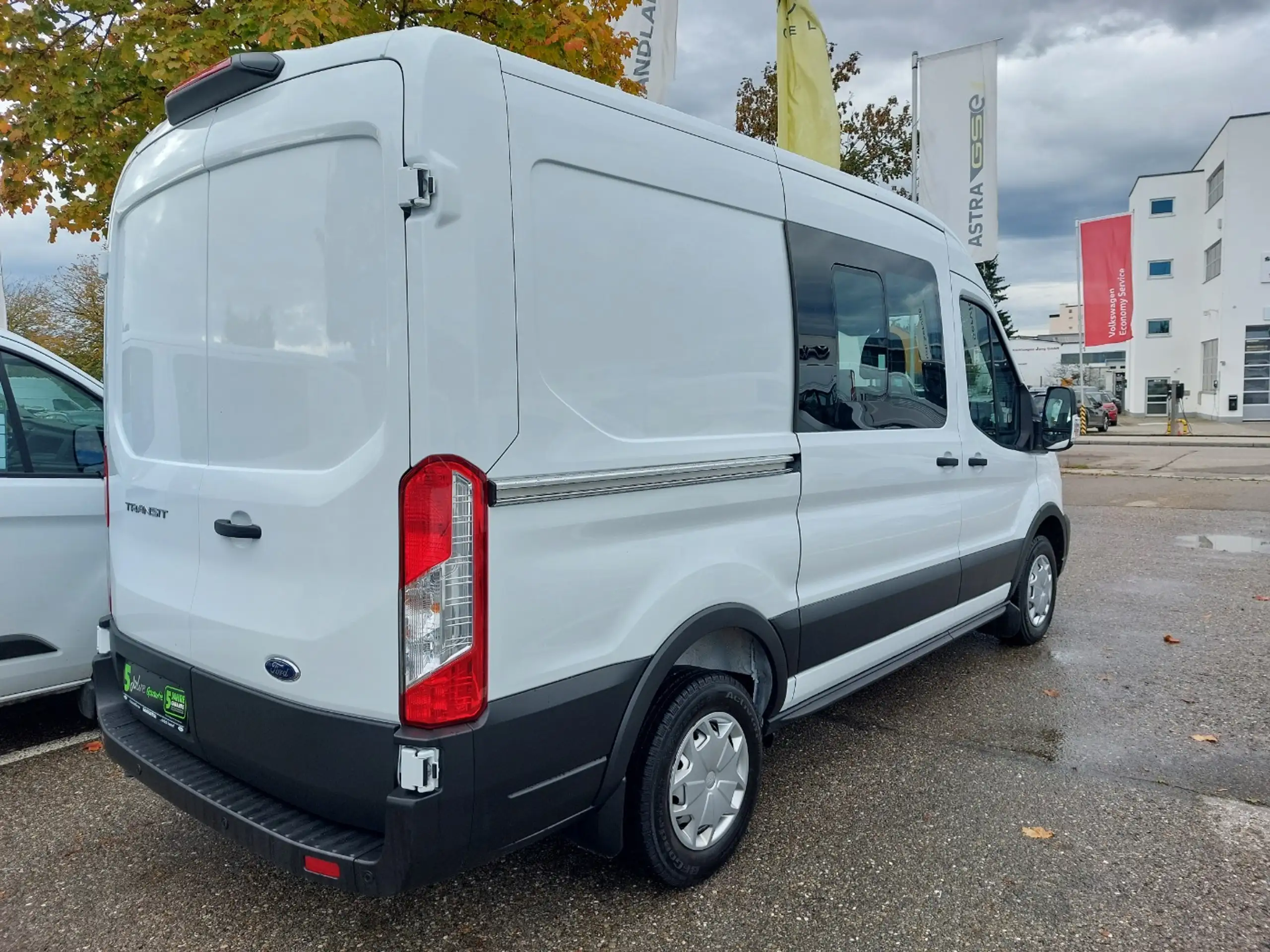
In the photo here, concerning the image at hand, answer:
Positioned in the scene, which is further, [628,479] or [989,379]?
[989,379]

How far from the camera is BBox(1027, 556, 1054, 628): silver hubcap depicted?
5469 mm

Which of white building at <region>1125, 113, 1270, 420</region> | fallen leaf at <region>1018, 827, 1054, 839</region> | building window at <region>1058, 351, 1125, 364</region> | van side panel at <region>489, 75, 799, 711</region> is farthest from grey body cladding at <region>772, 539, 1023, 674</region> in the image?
building window at <region>1058, 351, 1125, 364</region>

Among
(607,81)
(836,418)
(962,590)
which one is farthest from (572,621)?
(607,81)

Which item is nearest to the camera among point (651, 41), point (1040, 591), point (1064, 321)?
point (1040, 591)

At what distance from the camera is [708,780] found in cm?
284

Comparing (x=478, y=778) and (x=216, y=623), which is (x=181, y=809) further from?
(x=478, y=778)

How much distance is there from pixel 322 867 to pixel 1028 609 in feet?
14.9

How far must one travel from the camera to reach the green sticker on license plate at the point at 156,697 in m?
2.63

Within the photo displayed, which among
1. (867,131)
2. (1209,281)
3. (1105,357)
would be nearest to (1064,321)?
(1105,357)

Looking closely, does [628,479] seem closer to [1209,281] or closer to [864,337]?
[864,337]

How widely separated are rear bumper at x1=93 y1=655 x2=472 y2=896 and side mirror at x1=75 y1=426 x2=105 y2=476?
169 centimetres

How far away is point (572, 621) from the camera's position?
7.68 feet

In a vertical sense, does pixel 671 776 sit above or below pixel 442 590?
below

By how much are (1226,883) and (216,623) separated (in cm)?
326
